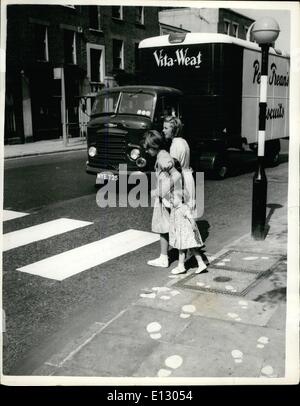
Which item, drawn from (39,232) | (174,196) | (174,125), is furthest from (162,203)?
(39,232)

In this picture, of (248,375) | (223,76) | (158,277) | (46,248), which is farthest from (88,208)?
(248,375)

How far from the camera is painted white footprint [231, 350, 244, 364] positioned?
11.8 ft

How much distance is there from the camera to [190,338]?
3930mm

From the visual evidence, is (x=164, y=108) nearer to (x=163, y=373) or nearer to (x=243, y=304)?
(x=243, y=304)

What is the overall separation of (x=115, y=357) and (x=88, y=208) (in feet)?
18.1

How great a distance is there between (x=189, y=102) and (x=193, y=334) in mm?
8640

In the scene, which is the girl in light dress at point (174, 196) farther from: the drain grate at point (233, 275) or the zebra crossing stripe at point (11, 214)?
the zebra crossing stripe at point (11, 214)

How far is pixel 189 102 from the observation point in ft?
38.5

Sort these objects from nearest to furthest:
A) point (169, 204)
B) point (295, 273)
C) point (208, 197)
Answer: point (295, 273), point (169, 204), point (208, 197)

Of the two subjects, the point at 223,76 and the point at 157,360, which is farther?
the point at 223,76

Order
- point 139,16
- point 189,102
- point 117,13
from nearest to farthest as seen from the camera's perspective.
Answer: point 189,102 → point 117,13 → point 139,16

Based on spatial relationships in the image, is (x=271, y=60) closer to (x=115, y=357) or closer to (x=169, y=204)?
(x=169, y=204)

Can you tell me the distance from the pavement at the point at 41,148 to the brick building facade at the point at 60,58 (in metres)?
0.90

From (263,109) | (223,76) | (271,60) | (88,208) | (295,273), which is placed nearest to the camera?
(295,273)
